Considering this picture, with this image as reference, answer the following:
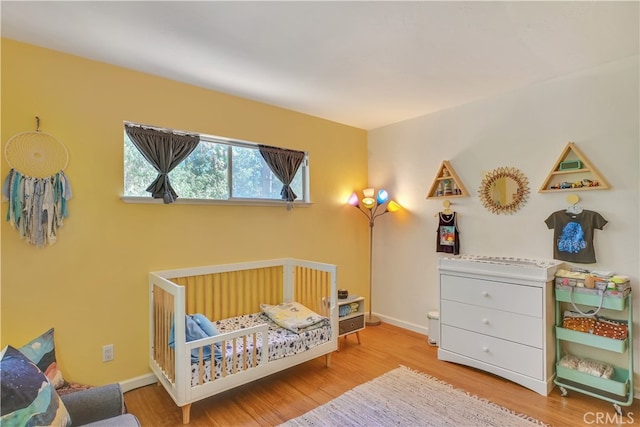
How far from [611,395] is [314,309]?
7.65 ft

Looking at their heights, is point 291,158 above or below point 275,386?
above

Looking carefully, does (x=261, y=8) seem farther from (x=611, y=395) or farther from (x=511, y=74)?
(x=611, y=395)

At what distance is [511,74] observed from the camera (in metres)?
2.62

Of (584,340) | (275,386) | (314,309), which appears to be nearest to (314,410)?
(275,386)

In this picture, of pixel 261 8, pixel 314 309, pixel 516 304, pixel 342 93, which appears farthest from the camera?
pixel 314 309

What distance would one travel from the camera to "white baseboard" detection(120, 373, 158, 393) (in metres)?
2.47

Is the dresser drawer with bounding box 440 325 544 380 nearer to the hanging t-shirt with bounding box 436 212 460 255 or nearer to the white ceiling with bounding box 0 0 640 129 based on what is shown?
the hanging t-shirt with bounding box 436 212 460 255

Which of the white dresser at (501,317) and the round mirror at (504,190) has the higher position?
the round mirror at (504,190)

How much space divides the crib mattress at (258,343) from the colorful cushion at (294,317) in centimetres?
4

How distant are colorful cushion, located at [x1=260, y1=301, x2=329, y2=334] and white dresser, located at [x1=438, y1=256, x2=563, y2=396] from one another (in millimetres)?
1152

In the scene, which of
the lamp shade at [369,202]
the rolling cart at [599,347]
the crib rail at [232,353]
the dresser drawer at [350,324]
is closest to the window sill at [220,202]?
the lamp shade at [369,202]

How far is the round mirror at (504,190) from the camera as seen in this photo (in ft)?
9.59

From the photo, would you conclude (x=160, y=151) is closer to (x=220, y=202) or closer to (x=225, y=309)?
(x=220, y=202)

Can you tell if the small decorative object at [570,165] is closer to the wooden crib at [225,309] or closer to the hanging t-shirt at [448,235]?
the hanging t-shirt at [448,235]
